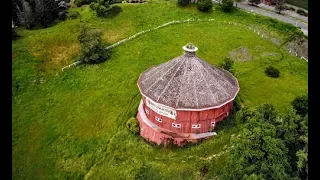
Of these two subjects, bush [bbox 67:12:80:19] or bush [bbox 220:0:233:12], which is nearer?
bush [bbox 220:0:233:12]

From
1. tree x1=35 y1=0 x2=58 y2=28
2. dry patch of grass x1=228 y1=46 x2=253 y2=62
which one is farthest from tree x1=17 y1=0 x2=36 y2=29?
dry patch of grass x1=228 y1=46 x2=253 y2=62

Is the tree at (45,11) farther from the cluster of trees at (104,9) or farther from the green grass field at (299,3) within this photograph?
the green grass field at (299,3)

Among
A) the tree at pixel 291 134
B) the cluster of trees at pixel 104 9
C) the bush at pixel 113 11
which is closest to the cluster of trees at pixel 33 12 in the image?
the cluster of trees at pixel 104 9

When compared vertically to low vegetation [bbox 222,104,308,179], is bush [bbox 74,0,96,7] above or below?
below

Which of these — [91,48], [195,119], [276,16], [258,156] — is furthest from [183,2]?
[258,156]

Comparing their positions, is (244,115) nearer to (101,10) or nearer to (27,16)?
(101,10)

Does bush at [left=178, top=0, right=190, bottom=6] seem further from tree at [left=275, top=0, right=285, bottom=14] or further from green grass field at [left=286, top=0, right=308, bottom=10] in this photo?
green grass field at [left=286, top=0, right=308, bottom=10]

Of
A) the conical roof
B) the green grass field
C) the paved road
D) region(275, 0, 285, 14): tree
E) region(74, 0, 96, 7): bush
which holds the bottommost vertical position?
the paved road
